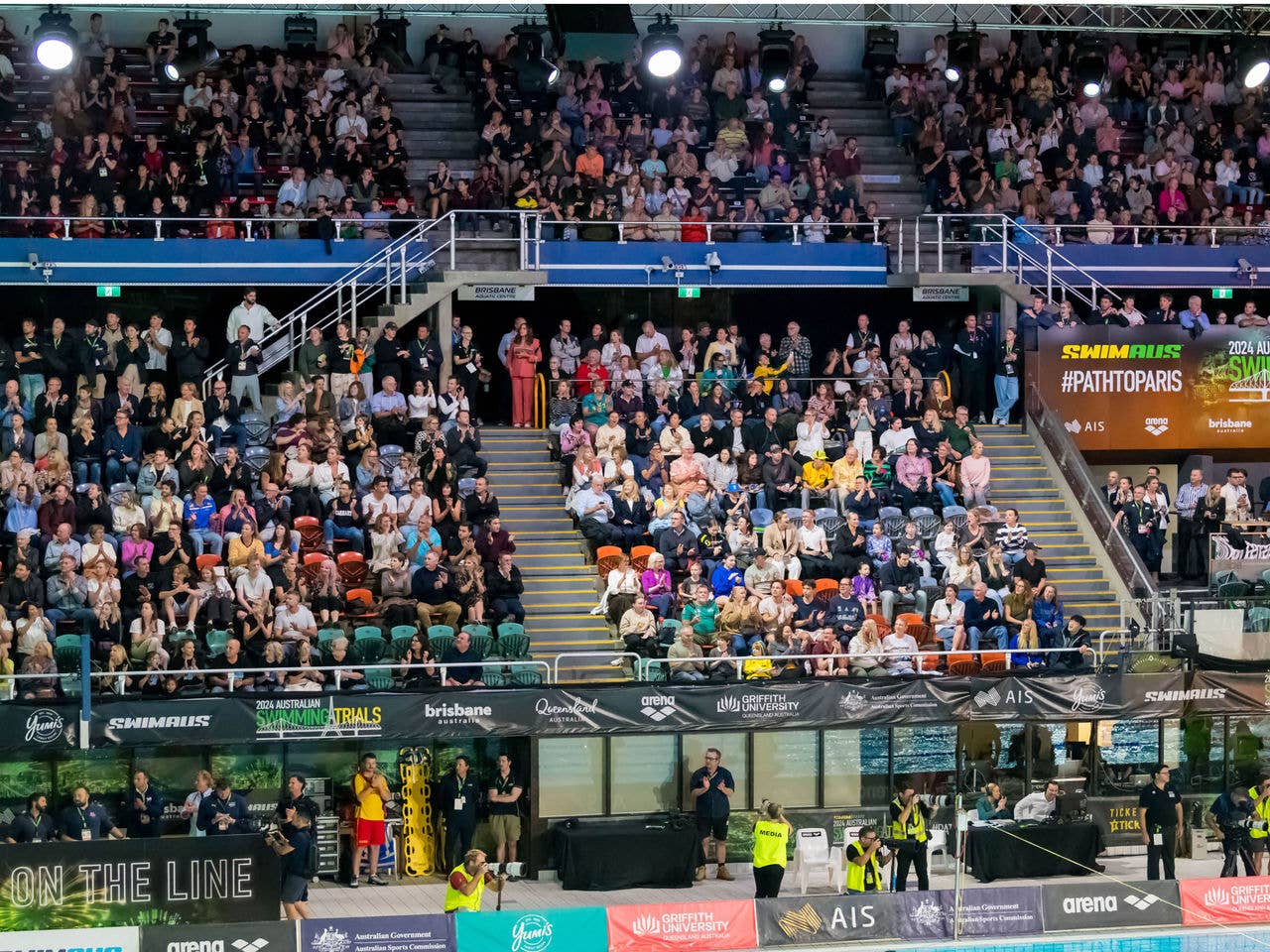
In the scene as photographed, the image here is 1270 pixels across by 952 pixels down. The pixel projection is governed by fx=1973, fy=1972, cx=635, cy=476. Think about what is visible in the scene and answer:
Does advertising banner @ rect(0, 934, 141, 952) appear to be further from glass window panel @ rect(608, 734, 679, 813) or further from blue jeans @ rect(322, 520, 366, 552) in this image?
blue jeans @ rect(322, 520, 366, 552)

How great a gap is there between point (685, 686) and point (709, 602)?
6.22 feet

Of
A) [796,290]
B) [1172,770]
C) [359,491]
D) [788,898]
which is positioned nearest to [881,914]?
[788,898]

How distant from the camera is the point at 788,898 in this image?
19844mm

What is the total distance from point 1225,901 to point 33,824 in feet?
41.6

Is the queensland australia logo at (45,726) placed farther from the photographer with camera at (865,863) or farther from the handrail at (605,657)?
the photographer with camera at (865,863)

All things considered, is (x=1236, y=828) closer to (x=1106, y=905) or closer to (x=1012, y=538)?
(x=1106, y=905)

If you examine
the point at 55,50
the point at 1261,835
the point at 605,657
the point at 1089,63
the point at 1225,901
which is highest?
the point at 1089,63

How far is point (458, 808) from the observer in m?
22.4

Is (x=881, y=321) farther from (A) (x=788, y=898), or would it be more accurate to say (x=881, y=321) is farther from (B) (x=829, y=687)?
(A) (x=788, y=898)

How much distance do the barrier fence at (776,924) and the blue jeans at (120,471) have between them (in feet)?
21.2

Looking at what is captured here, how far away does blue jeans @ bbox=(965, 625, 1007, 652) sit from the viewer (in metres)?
24.8

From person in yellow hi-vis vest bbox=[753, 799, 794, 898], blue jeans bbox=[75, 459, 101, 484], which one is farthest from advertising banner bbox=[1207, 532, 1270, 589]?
blue jeans bbox=[75, 459, 101, 484]

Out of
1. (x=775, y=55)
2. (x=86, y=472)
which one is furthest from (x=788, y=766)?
(x=775, y=55)

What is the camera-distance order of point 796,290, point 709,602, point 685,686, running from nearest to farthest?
point 685,686, point 709,602, point 796,290
